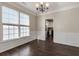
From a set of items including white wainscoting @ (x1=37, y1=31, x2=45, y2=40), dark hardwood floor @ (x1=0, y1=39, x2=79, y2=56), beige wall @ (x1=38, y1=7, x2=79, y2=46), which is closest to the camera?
dark hardwood floor @ (x1=0, y1=39, x2=79, y2=56)

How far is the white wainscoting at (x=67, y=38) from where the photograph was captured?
4.56 metres

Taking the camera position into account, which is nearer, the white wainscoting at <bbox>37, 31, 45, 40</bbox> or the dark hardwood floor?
the dark hardwood floor

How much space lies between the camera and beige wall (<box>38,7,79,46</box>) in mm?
4539

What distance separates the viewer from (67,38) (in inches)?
196

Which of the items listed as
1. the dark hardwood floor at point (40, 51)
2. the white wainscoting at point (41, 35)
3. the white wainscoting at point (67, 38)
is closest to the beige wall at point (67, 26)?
the white wainscoting at point (67, 38)

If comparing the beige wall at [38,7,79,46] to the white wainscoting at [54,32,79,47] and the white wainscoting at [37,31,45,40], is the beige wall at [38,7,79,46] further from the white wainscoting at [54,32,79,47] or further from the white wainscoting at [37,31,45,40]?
the white wainscoting at [37,31,45,40]

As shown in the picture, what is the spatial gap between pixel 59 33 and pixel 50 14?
5.97 feet

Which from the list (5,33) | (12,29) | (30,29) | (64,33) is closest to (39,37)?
(30,29)

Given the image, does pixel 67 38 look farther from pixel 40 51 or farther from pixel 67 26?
pixel 40 51

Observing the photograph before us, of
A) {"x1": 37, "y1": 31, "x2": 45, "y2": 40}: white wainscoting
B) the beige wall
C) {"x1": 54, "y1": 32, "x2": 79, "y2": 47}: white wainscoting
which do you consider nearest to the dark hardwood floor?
{"x1": 54, "y1": 32, "x2": 79, "y2": 47}: white wainscoting

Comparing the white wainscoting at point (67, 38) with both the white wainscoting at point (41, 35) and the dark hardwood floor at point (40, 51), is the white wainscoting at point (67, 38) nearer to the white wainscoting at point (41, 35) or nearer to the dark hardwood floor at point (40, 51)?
the dark hardwood floor at point (40, 51)

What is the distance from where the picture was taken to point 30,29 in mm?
6145

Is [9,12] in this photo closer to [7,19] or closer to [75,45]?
[7,19]

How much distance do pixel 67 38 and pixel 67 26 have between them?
84 centimetres
